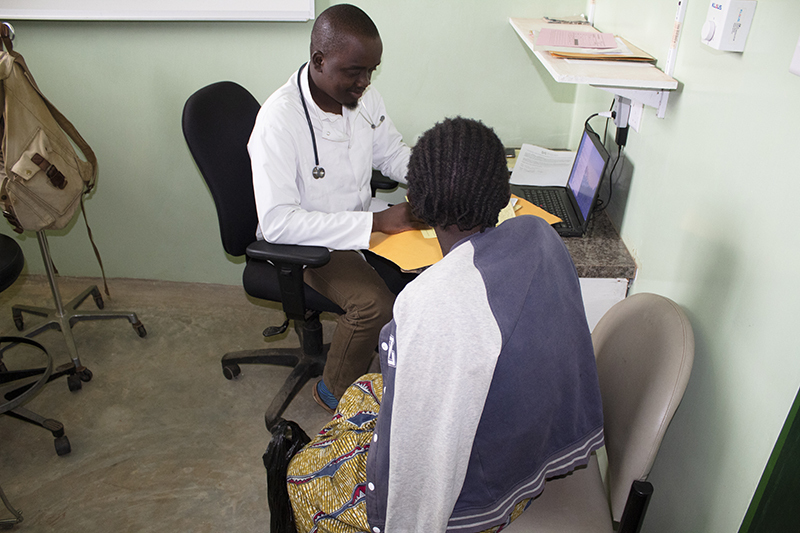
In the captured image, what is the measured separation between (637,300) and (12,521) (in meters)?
1.78

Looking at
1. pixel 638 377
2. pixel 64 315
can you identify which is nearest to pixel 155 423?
pixel 64 315

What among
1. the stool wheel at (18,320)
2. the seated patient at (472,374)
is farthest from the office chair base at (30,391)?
the seated patient at (472,374)

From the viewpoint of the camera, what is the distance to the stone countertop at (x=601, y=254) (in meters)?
1.45

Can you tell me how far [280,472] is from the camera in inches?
44.3

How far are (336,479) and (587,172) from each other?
114cm

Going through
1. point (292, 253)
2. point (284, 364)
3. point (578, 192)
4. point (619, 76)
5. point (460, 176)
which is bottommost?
point (284, 364)

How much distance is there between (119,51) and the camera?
227cm

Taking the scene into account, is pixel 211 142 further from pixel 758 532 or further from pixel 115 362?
pixel 758 532

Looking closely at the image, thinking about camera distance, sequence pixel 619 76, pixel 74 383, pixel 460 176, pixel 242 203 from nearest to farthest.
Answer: pixel 460 176 < pixel 619 76 < pixel 242 203 < pixel 74 383

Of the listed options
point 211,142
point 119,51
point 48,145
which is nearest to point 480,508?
point 211,142

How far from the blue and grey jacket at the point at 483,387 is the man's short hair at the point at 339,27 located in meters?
0.84

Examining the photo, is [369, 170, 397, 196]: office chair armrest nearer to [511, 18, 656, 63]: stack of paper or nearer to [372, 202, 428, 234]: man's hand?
[372, 202, 428, 234]: man's hand

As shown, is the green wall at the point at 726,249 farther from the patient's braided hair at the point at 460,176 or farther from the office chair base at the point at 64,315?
the office chair base at the point at 64,315

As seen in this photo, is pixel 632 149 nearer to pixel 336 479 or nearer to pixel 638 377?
pixel 638 377
